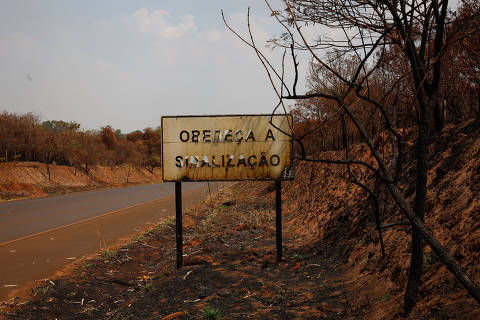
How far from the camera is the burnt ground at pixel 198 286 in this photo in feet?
14.1

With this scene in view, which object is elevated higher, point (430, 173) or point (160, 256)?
point (430, 173)

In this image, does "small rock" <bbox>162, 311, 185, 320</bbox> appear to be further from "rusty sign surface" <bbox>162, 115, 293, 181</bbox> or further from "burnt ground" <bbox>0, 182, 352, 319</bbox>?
"rusty sign surface" <bbox>162, 115, 293, 181</bbox>

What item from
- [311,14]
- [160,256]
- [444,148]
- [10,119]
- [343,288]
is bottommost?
[160,256]

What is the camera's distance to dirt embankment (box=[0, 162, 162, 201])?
23.2 m

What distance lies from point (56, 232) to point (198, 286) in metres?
6.74

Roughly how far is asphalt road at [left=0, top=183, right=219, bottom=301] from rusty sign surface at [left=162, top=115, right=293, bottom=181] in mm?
3237

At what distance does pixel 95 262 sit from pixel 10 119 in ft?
92.7

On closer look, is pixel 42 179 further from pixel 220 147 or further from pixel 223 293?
pixel 223 293

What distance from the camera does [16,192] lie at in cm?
2180

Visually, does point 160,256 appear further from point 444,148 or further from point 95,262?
point 444,148

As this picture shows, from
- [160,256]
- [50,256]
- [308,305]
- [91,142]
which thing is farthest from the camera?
[91,142]

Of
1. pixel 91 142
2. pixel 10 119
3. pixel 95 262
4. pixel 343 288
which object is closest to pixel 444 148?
pixel 343 288

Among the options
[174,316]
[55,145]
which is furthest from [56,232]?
[55,145]

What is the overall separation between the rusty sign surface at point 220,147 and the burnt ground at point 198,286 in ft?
6.04
